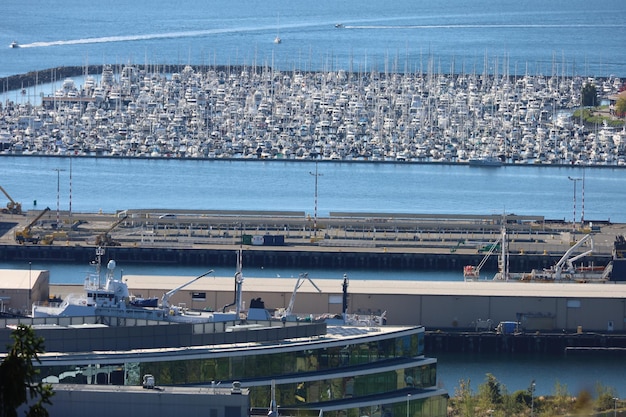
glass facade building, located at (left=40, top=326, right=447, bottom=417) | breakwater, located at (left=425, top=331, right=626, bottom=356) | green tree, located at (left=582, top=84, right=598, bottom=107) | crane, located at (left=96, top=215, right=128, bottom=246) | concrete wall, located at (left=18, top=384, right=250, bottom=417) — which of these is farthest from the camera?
green tree, located at (left=582, top=84, right=598, bottom=107)

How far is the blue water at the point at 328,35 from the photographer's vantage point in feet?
335

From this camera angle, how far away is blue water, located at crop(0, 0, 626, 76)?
102000 millimetres

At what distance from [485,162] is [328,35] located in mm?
57429

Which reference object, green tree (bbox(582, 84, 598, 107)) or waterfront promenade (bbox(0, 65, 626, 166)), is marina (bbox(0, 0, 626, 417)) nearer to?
waterfront promenade (bbox(0, 65, 626, 166))

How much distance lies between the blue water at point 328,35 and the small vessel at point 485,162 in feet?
74.5

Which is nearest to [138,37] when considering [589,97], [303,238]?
[589,97]

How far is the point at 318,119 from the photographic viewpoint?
244ft

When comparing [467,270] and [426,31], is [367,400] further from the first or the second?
[426,31]

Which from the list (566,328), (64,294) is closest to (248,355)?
(64,294)

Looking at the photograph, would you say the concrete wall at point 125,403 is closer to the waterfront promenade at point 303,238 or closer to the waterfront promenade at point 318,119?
the waterfront promenade at point 303,238

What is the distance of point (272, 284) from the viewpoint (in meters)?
33.2

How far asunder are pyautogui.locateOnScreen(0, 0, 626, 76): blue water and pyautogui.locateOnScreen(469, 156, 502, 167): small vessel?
2271 cm

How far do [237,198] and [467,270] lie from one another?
1756 cm

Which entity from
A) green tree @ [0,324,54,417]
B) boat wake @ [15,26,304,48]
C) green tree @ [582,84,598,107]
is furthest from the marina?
green tree @ [0,324,54,417]
